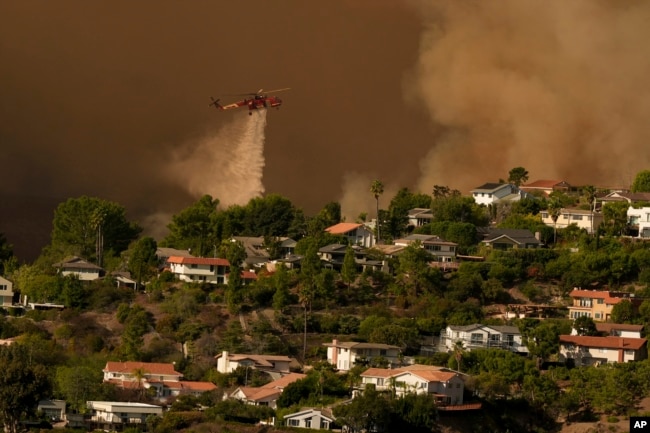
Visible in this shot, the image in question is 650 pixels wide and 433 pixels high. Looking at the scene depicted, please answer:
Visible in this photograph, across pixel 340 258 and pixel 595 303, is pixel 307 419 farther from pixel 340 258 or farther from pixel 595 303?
pixel 340 258

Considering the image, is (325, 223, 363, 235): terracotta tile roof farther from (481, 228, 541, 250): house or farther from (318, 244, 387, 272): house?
(481, 228, 541, 250): house

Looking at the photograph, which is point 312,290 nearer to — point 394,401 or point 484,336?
point 484,336

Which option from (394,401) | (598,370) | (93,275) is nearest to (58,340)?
(93,275)

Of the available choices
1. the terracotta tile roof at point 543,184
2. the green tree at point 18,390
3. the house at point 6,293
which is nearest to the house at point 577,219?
the terracotta tile roof at point 543,184

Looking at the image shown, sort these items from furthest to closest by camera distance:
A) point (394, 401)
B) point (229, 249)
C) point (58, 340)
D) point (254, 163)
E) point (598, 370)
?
1. point (254, 163)
2. point (229, 249)
3. point (58, 340)
4. point (598, 370)
5. point (394, 401)

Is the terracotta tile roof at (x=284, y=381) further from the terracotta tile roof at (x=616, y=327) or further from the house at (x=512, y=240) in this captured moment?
the house at (x=512, y=240)
